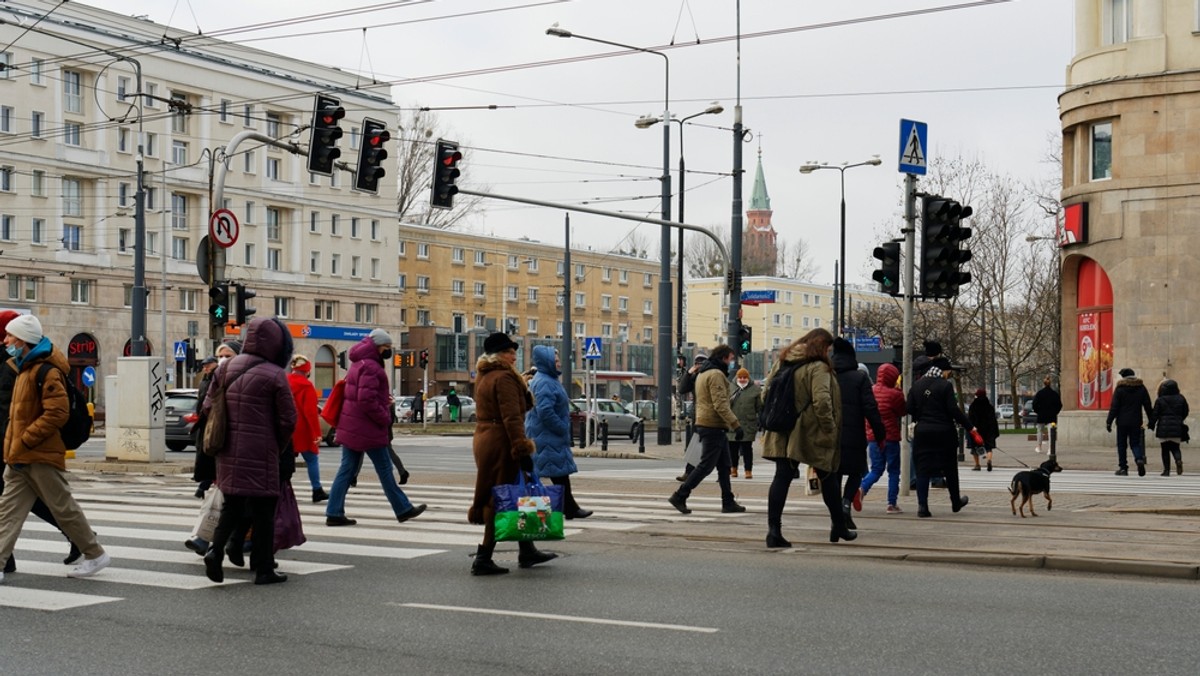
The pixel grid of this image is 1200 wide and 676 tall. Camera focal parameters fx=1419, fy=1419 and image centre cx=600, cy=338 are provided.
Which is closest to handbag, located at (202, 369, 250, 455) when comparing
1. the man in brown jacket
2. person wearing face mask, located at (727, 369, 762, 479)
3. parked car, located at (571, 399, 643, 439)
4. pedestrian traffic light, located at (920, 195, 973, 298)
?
the man in brown jacket

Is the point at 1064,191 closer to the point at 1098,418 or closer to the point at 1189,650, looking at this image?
the point at 1098,418

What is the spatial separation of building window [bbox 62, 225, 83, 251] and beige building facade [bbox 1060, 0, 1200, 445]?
149 feet

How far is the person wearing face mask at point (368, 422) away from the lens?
13.4 metres

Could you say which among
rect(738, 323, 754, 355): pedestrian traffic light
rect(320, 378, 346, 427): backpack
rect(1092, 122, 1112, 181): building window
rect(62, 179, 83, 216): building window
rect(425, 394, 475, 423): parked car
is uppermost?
rect(62, 179, 83, 216): building window

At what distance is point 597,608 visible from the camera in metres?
8.79

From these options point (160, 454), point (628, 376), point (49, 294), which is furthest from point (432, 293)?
point (160, 454)

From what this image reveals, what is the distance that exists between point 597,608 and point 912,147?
9617 millimetres

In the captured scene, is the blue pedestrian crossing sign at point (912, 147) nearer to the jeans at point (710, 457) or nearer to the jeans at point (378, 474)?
the jeans at point (710, 457)

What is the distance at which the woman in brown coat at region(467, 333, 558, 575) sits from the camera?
33.7 ft

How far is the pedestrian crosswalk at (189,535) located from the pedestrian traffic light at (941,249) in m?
3.64

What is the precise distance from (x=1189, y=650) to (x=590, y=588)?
386cm

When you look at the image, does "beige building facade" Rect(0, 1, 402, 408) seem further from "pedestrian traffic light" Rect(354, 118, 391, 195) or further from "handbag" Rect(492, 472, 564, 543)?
"handbag" Rect(492, 472, 564, 543)

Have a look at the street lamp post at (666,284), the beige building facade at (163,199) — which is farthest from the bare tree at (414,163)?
the street lamp post at (666,284)

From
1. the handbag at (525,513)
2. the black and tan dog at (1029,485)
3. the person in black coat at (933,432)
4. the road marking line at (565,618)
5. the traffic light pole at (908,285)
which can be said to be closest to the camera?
the road marking line at (565,618)
